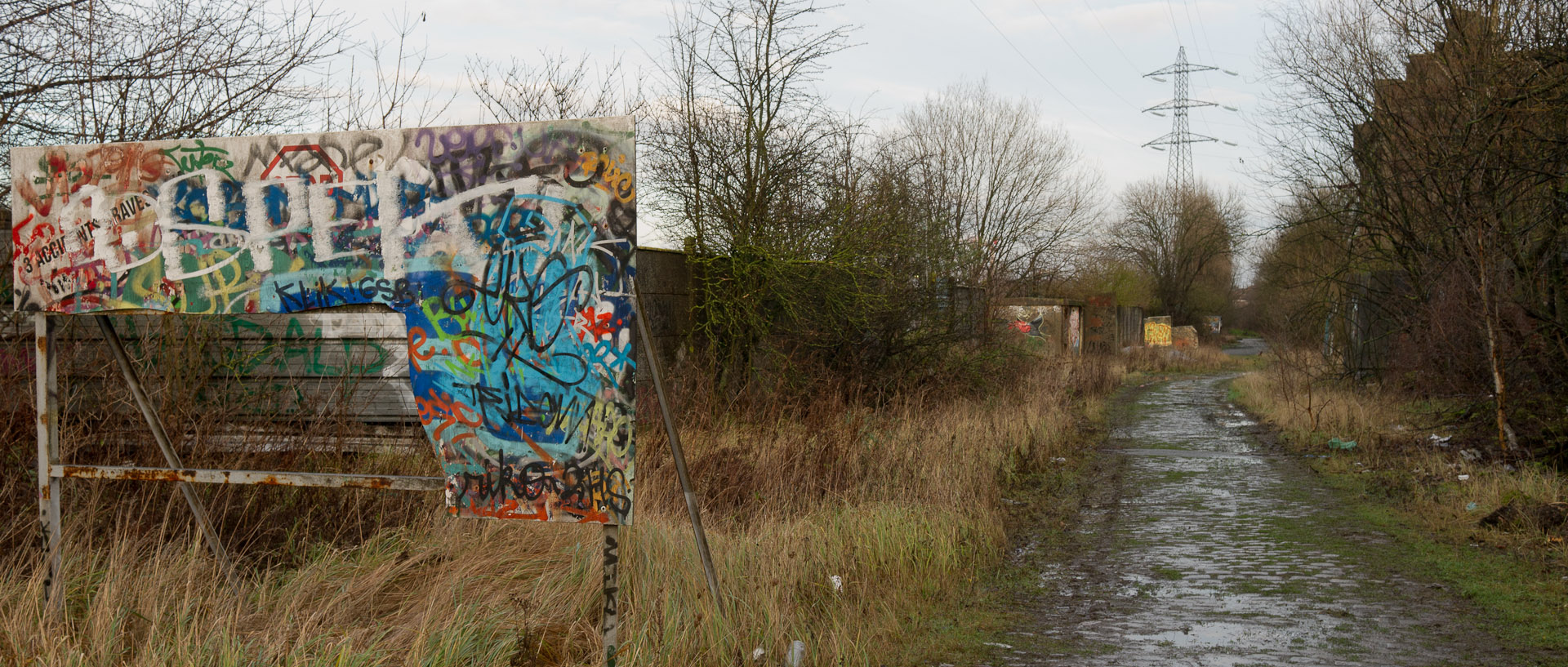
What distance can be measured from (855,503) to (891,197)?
6.19 meters

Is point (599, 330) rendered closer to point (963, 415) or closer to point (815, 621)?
point (815, 621)

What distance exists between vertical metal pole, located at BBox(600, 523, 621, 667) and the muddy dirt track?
1802 mm

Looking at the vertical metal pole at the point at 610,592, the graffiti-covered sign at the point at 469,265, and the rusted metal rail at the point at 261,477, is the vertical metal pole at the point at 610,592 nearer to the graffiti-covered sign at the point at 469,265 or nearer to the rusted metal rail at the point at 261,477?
the graffiti-covered sign at the point at 469,265

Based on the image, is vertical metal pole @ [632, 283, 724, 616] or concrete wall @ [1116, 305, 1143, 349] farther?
concrete wall @ [1116, 305, 1143, 349]

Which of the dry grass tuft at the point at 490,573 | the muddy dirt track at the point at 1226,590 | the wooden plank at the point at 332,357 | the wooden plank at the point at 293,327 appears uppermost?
the wooden plank at the point at 293,327

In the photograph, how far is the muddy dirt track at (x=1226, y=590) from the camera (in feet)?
16.2

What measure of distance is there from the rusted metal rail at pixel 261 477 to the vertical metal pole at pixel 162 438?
332mm

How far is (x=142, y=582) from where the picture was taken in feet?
14.5

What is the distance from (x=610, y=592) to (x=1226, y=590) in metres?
3.83

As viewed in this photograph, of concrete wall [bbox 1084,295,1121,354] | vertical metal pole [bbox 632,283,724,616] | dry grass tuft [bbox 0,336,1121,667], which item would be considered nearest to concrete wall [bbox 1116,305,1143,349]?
concrete wall [bbox 1084,295,1121,354]

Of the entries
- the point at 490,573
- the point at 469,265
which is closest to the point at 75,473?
the point at 490,573

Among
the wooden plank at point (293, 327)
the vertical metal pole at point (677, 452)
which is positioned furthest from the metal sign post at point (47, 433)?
the vertical metal pole at point (677, 452)

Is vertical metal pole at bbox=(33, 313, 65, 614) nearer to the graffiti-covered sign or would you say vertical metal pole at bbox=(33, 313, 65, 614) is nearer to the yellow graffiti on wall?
the graffiti-covered sign

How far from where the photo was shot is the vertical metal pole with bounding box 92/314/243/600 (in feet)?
15.0
